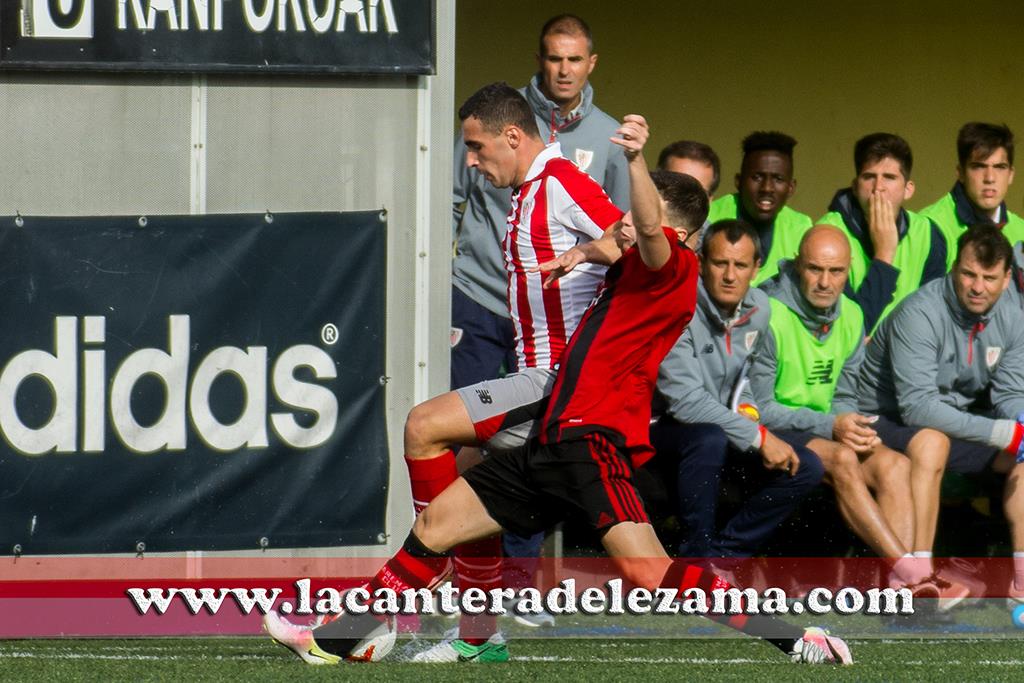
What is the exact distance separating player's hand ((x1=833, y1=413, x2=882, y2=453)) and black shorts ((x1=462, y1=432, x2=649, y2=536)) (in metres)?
2.00

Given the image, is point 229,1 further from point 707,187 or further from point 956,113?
point 956,113

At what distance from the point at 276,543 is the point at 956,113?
15.9 feet

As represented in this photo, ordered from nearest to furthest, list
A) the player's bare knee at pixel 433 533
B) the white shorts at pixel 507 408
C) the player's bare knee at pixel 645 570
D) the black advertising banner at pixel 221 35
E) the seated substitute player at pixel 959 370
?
the player's bare knee at pixel 645 570
the player's bare knee at pixel 433 533
the white shorts at pixel 507 408
the black advertising banner at pixel 221 35
the seated substitute player at pixel 959 370

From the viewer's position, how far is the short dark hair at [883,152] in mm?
7699

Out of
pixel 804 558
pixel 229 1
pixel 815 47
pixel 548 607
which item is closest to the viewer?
pixel 229 1

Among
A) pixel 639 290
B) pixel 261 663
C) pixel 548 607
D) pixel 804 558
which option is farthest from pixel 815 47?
pixel 261 663

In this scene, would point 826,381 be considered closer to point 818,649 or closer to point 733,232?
point 733,232

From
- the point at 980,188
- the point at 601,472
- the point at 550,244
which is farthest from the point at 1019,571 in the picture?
the point at 550,244

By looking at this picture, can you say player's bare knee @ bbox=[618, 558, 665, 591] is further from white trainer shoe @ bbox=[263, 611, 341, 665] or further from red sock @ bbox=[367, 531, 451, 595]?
white trainer shoe @ bbox=[263, 611, 341, 665]

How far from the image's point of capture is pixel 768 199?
7.66 meters

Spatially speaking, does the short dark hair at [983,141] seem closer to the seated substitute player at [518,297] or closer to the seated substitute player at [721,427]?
the seated substitute player at [721,427]

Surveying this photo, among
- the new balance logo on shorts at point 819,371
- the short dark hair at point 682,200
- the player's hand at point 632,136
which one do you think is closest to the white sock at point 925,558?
the new balance logo on shorts at point 819,371

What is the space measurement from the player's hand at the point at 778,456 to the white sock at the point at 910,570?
0.53 meters

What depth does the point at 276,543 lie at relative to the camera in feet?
20.2
